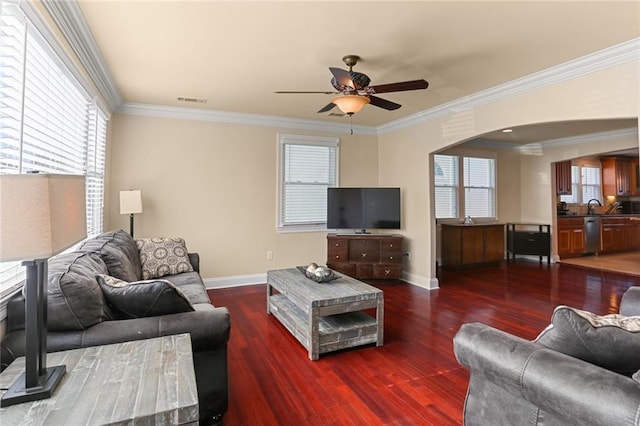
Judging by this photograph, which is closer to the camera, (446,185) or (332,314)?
(332,314)

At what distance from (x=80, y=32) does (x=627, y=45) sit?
450cm

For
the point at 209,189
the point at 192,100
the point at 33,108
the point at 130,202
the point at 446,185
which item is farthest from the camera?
the point at 446,185

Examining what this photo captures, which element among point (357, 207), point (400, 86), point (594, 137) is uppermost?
point (594, 137)

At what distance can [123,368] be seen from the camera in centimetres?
138

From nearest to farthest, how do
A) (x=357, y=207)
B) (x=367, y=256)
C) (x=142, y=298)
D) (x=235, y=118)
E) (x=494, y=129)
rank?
(x=142, y=298)
(x=494, y=129)
(x=235, y=118)
(x=367, y=256)
(x=357, y=207)

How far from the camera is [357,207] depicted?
5566 millimetres

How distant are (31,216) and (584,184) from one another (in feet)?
34.8

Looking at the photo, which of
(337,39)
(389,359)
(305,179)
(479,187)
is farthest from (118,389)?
(479,187)

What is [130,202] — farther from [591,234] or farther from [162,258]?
[591,234]

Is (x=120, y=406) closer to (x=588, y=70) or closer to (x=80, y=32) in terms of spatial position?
(x=80, y=32)

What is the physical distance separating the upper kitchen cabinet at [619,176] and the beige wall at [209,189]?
26.0ft

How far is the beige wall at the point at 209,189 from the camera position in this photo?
15.0 feet

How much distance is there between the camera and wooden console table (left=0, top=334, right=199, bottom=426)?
109 centimetres

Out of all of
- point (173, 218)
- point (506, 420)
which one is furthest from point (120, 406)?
point (173, 218)
